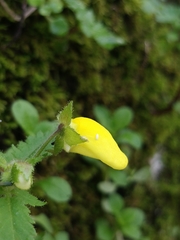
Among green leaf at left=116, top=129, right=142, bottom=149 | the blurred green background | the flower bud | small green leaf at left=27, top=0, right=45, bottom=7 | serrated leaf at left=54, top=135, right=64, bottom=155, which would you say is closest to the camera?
the flower bud

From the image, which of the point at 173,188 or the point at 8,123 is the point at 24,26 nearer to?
the point at 8,123

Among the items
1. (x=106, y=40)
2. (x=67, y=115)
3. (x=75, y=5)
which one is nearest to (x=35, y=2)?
(x=75, y=5)

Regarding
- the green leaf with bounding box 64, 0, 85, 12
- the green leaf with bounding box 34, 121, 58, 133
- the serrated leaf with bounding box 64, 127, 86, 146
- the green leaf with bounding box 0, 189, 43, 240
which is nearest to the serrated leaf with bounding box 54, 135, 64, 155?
the serrated leaf with bounding box 64, 127, 86, 146

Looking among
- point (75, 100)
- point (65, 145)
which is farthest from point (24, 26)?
point (65, 145)

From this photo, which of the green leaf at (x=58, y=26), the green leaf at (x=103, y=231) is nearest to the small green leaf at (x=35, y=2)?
the green leaf at (x=58, y=26)

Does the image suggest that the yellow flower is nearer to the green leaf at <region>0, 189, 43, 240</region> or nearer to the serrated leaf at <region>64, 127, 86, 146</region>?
the serrated leaf at <region>64, 127, 86, 146</region>

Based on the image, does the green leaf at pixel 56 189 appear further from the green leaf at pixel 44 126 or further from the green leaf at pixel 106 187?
the green leaf at pixel 106 187
